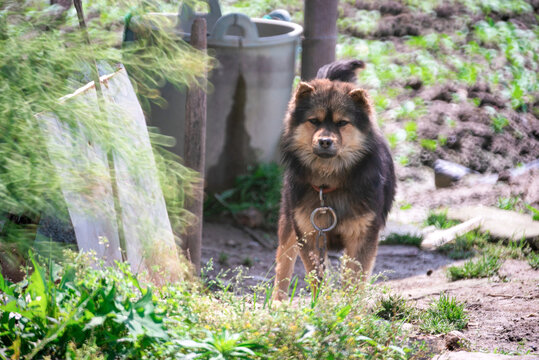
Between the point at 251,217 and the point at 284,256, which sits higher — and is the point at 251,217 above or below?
below

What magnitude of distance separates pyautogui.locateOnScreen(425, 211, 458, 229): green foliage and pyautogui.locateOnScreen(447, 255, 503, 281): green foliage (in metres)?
1.35

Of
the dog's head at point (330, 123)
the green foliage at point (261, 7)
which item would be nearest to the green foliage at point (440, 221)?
the dog's head at point (330, 123)

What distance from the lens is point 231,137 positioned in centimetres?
664

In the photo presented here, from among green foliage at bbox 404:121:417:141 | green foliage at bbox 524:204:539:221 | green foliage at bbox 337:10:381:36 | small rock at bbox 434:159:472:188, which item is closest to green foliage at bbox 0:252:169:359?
green foliage at bbox 524:204:539:221

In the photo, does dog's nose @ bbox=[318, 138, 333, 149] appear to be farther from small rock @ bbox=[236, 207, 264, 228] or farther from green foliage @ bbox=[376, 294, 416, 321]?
Result: small rock @ bbox=[236, 207, 264, 228]

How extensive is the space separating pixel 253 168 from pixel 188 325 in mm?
4047

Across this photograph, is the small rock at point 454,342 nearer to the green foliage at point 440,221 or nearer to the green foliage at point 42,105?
the green foliage at point 42,105

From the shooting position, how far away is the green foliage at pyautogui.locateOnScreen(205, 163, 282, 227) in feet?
21.6

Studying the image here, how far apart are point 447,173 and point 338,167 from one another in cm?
317

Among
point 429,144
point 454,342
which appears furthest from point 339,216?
point 429,144

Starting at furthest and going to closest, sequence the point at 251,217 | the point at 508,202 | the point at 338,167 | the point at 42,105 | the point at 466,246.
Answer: the point at 251,217 → the point at 508,202 → the point at 466,246 → the point at 338,167 → the point at 42,105

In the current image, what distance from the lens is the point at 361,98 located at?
168 inches

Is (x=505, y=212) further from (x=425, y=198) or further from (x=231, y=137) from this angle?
(x=231, y=137)

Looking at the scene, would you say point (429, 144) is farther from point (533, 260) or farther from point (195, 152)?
point (195, 152)
